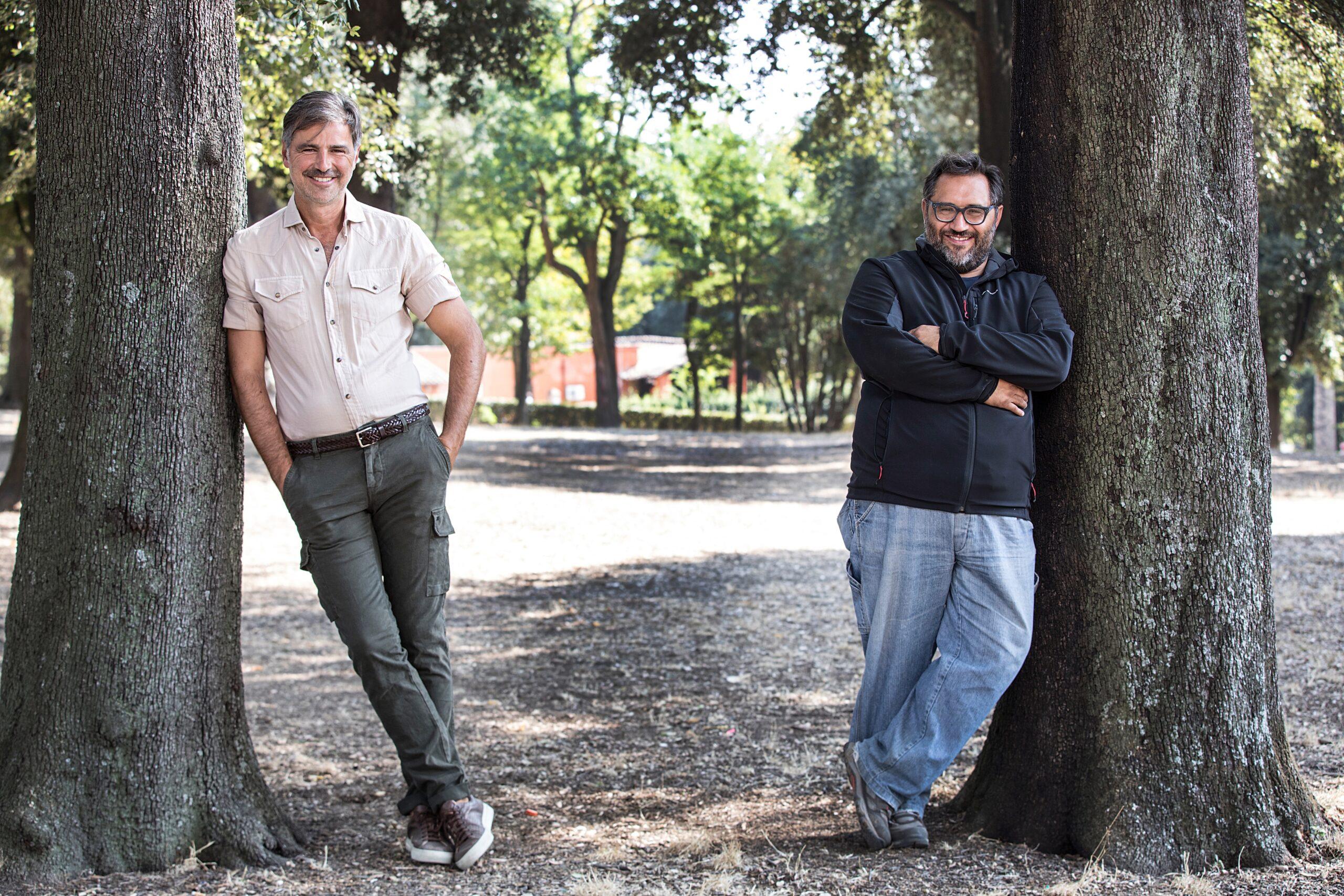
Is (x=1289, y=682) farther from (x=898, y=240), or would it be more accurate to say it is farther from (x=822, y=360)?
(x=822, y=360)

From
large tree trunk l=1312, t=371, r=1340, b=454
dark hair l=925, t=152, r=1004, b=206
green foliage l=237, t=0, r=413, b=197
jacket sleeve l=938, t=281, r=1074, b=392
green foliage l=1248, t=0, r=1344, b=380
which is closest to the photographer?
jacket sleeve l=938, t=281, r=1074, b=392

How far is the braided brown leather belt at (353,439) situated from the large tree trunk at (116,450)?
278 millimetres

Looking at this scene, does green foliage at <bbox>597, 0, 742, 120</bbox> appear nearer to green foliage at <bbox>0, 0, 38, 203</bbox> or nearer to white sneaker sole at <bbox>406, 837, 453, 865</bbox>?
green foliage at <bbox>0, 0, 38, 203</bbox>

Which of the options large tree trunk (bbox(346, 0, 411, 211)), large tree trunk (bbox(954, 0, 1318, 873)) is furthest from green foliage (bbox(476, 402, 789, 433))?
large tree trunk (bbox(954, 0, 1318, 873))

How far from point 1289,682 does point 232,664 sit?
488cm

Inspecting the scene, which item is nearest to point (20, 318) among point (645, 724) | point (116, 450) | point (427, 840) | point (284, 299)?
point (645, 724)

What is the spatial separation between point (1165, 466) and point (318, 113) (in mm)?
2630

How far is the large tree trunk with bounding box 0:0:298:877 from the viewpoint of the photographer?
10.8ft

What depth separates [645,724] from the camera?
5371mm

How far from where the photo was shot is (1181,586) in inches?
133

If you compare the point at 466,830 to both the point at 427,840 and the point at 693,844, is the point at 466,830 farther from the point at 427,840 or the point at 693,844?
Result: the point at 693,844

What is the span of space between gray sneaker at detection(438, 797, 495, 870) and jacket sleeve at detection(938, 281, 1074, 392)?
196 cm

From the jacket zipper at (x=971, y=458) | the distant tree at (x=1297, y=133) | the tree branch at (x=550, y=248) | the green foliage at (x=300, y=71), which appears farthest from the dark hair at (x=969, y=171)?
the tree branch at (x=550, y=248)

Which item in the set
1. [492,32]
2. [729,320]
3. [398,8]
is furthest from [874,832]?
[729,320]
